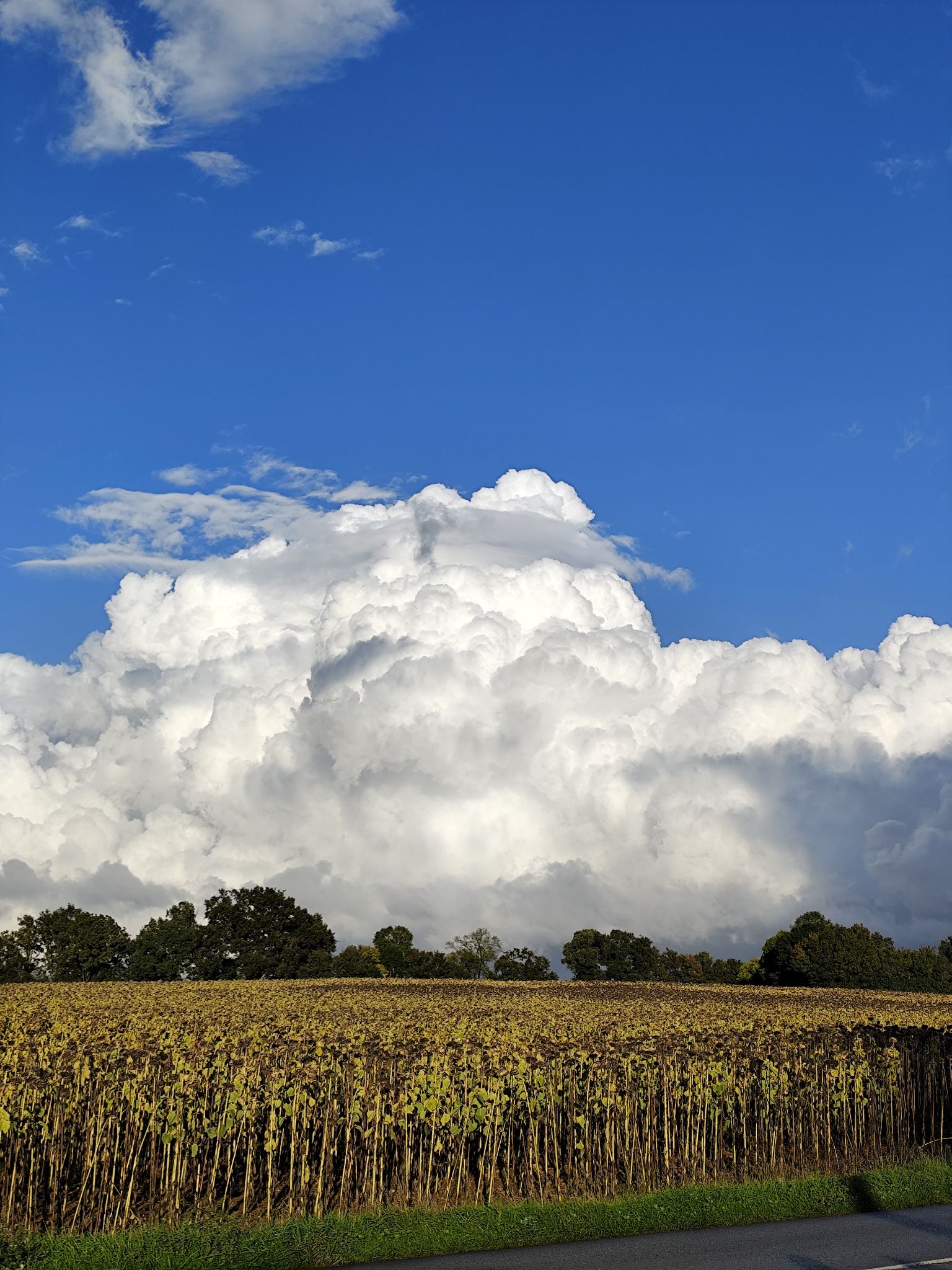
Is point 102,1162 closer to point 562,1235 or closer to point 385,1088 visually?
point 385,1088

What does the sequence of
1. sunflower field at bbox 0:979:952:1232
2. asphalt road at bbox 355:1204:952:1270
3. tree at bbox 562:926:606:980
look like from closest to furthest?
asphalt road at bbox 355:1204:952:1270, sunflower field at bbox 0:979:952:1232, tree at bbox 562:926:606:980

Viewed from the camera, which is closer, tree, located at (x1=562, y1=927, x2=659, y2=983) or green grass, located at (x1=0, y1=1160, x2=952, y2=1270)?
green grass, located at (x1=0, y1=1160, x2=952, y2=1270)

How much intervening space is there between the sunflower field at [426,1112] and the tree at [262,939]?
299 feet

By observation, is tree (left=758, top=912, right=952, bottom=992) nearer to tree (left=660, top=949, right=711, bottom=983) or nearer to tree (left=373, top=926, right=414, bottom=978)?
tree (left=660, top=949, right=711, bottom=983)

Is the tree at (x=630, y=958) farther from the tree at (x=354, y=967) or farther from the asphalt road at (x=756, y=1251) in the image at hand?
the asphalt road at (x=756, y=1251)

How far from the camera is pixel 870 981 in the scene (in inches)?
4525

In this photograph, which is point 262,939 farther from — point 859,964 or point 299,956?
point 859,964

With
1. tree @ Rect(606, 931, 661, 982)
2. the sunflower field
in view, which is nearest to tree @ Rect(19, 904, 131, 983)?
tree @ Rect(606, 931, 661, 982)

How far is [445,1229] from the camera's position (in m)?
18.6

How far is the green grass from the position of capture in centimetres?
1680

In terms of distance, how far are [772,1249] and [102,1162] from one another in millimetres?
11395

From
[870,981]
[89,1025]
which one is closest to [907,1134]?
[89,1025]

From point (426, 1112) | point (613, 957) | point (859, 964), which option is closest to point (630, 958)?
point (613, 957)

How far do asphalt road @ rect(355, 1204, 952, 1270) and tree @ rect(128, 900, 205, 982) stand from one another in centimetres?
10200
